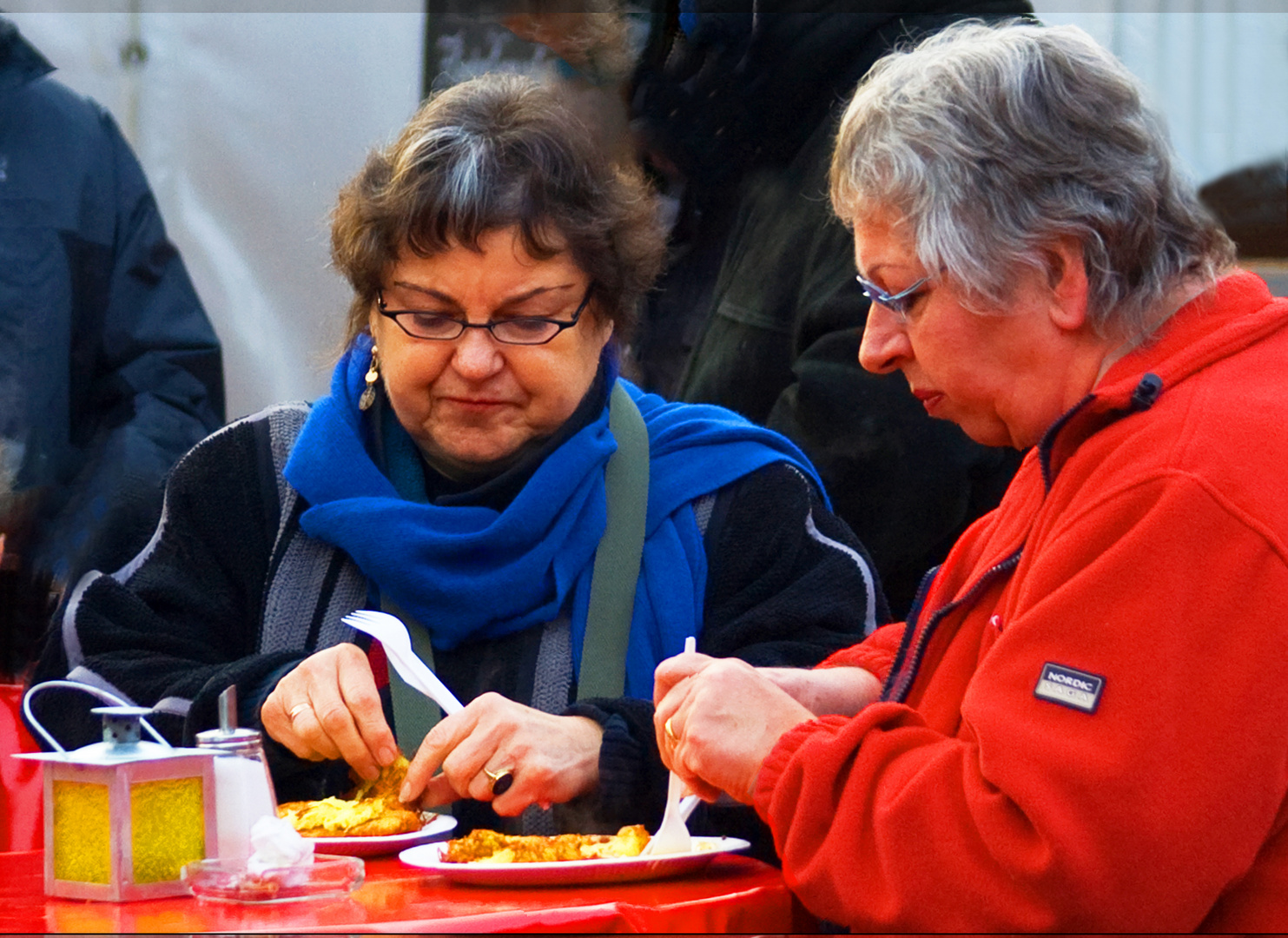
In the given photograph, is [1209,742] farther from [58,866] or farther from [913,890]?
[58,866]

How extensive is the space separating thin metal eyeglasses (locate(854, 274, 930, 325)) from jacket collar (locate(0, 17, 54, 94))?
5.76ft

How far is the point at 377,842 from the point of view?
1.81m

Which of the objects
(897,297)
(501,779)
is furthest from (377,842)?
(897,297)

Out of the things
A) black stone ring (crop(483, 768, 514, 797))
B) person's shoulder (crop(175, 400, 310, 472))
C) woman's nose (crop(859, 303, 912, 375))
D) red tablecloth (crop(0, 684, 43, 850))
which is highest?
woman's nose (crop(859, 303, 912, 375))

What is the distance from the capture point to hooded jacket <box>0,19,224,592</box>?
9.21 feet

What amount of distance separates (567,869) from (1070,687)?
1.83ft

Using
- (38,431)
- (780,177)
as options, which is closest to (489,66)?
(780,177)

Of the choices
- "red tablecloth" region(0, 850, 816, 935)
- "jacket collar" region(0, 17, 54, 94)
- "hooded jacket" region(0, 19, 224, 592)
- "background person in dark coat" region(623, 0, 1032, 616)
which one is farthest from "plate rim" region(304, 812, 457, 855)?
"jacket collar" region(0, 17, 54, 94)

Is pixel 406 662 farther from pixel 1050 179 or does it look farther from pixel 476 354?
pixel 1050 179

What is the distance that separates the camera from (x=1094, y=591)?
1304mm

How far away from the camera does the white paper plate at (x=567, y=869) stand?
159 cm

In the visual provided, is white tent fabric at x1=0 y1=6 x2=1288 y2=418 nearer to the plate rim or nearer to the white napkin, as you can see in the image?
the plate rim

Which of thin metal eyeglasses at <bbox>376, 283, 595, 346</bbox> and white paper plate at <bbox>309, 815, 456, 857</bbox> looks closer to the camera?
white paper plate at <bbox>309, 815, 456, 857</bbox>

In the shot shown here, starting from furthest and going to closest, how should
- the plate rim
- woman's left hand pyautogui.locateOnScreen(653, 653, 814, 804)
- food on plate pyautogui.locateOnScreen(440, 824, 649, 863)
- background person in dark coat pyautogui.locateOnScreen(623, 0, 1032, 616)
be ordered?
1. background person in dark coat pyautogui.locateOnScreen(623, 0, 1032, 616)
2. the plate rim
3. food on plate pyautogui.locateOnScreen(440, 824, 649, 863)
4. woman's left hand pyautogui.locateOnScreen(653, 653, 814, 804)
